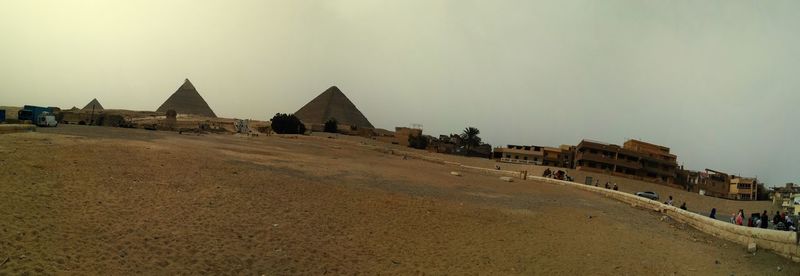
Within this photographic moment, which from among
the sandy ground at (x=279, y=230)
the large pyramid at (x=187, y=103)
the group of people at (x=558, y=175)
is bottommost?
the sandy ground at (x=279, y=230)

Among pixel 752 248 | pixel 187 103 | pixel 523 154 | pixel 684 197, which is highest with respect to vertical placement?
pixel 187 103

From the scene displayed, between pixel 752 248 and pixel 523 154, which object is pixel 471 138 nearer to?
pixel 523 154

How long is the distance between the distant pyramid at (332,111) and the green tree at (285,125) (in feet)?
54.8

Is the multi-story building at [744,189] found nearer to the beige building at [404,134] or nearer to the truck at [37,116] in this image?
the beige building at [404,134]

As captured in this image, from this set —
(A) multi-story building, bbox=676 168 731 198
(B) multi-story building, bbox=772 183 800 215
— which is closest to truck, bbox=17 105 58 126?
(B) multi-story building, bbox=772 183 800 215

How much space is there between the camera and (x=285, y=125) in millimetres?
57844

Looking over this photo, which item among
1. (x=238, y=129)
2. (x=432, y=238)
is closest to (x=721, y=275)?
(x=432, y=238)

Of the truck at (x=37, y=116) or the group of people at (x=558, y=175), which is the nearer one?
the truck at (x=37, y=116)

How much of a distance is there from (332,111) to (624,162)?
163 ft

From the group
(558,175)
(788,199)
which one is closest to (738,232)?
(558,175)

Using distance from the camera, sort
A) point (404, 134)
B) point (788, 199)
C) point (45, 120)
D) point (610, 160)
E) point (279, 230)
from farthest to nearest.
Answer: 1. point (404, 134)
2. point (610, 160)
3. point (788, 199)
4. point (45, 120)
5. point (279, 230)

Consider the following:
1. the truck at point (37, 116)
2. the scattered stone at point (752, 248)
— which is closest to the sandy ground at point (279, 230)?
the scattered stone at point (752, 248)

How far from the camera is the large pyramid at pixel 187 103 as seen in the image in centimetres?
7819

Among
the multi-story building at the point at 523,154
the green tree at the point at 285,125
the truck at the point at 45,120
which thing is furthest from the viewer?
the green tree at the point at 285,125
